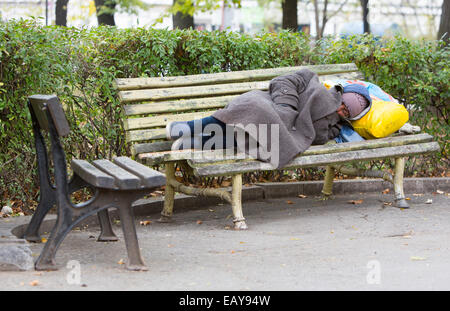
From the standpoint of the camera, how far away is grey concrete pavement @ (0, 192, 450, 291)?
351cm

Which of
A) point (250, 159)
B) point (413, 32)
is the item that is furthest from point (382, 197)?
point (413, 32)

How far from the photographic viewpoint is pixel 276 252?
14.2 ft

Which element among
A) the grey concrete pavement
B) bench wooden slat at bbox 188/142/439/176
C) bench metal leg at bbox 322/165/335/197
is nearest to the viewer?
the grey concrete pavement

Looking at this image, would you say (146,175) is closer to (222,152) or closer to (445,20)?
(222,152)

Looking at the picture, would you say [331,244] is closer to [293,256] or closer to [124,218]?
[293,256]

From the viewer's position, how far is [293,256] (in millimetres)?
4184

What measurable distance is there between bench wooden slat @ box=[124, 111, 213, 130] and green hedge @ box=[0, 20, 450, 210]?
315mm

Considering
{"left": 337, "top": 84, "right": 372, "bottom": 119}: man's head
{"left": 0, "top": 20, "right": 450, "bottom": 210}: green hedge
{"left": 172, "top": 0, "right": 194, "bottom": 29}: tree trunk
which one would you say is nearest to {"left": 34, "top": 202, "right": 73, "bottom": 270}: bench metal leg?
{"left": 0, "top": 20, "right": 450, "bottom": 210}: green hedge

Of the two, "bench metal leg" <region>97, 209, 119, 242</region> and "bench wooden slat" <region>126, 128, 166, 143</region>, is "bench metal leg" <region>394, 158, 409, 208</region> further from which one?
"bench metal leg" <region>97, 209, 119, 242</region>

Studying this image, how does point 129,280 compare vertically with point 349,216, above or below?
above

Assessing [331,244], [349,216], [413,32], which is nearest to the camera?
[331,244]

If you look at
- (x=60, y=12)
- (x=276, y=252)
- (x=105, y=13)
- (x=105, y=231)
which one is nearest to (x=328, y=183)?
(x=276, y=252)

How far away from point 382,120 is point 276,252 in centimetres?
194
